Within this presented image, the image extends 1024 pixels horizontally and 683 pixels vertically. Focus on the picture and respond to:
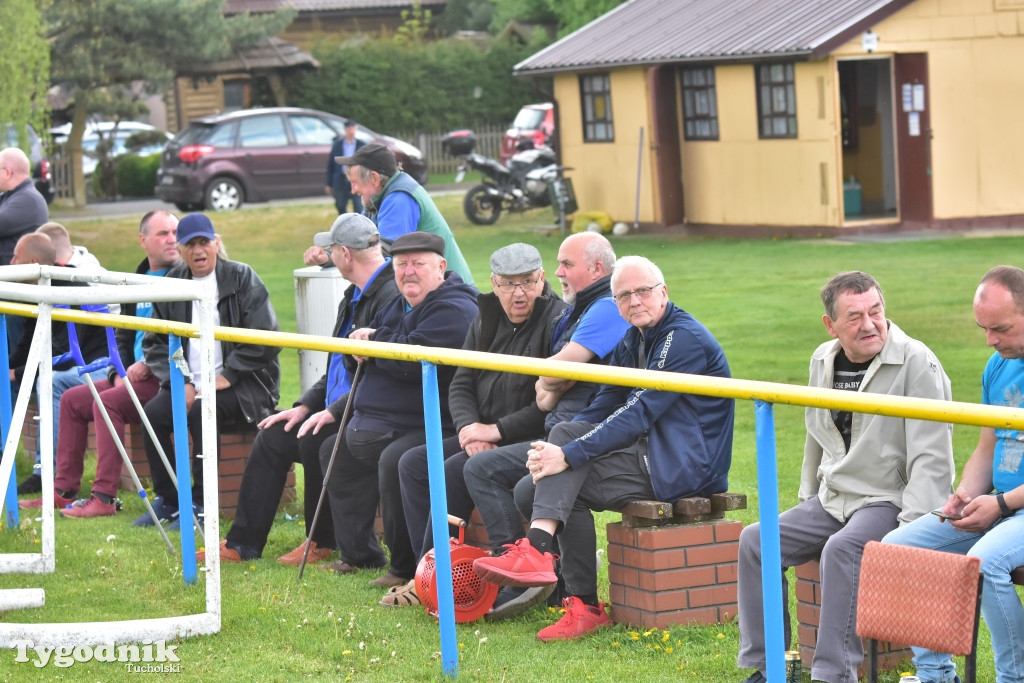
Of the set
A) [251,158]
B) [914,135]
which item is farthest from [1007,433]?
[251,158]

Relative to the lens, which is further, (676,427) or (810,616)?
(676,427)

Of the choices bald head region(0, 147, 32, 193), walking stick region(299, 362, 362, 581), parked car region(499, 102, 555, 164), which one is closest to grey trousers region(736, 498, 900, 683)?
walking stick region(299, 362, 362, 581)

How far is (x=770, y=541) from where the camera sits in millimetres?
3863

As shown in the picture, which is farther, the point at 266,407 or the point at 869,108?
the point at 869,108

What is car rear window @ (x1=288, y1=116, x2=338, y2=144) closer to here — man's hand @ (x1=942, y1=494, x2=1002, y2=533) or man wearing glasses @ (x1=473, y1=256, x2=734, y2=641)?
man wearing glasses @ (x1=473, y1=256, x2=734, y2=641)

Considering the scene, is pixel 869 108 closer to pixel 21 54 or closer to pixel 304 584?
pixel 21 54

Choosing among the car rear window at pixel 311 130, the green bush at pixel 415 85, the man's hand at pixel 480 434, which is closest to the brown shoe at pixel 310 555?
the man's hand at pixel 480 434

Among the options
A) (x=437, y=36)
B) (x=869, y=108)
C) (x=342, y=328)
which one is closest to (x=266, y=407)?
(x=342, y=328)

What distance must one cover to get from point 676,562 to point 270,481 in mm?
2506

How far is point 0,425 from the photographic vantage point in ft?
24.7

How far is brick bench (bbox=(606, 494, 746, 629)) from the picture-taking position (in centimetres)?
548

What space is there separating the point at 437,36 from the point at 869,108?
32165 mm

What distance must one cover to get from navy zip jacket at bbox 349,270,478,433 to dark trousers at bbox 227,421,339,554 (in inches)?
20.4

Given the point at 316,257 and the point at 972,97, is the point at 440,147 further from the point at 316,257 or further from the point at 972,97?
the point at 316,257
